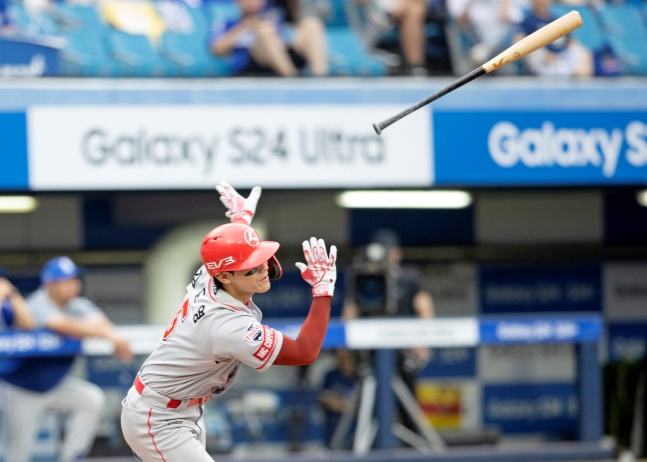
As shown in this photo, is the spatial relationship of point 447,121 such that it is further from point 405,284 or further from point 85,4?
point 85,4

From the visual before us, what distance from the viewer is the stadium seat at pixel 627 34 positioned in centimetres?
912

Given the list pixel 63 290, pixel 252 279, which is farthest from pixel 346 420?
pixel 252 279

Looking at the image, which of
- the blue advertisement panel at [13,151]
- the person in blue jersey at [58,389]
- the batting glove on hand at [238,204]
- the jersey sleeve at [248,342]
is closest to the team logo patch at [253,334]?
the jersey sleeve at [248,342]

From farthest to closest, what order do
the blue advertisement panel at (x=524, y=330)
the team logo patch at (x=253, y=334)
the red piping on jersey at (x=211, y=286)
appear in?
the blue advertisement panel at (x=524, y=330) → the red piping on jersey at (x=211, y=286) → the team logo patch at (x=253, y=334)

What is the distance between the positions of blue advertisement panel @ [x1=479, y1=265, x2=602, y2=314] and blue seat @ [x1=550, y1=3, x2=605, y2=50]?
205 centimetres

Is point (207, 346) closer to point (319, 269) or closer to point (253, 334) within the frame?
point (253, 334)

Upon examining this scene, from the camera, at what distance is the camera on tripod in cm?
691

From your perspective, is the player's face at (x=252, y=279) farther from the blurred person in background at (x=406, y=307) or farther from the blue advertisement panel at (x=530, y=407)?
the blue advertisement panel at (x=530, y=407)

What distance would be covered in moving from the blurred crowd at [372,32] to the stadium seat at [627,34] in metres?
0.01

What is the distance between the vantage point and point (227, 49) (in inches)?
333

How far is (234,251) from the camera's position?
3939 millimetres

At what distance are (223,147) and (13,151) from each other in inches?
54.8

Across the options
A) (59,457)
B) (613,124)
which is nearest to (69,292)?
(59,457)

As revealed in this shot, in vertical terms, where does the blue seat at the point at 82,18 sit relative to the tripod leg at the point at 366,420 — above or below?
above
